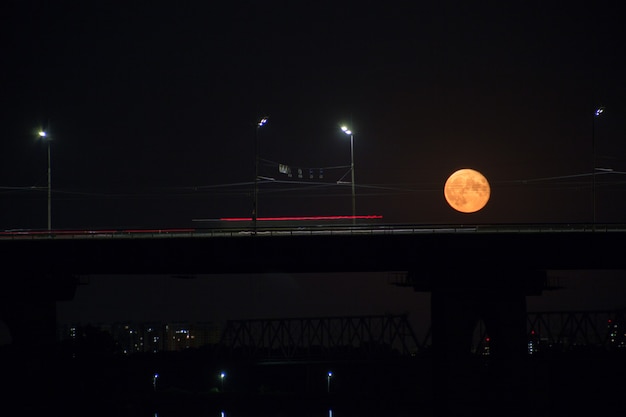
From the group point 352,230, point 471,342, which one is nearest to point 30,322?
point 352,230

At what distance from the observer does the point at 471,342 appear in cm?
8900

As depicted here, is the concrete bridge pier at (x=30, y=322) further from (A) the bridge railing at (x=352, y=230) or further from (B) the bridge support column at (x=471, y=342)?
(B) the bridge support column at (x=471, y=342)

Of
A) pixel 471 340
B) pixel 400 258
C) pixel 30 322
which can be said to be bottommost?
pixel 471 340

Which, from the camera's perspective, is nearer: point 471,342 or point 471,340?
point 471,342

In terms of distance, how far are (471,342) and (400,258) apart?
11048 millimetres

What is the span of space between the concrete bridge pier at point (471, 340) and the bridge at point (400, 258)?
99 millimetres

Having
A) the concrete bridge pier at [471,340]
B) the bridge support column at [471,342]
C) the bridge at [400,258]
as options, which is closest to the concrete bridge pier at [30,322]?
the bridge at [400,258]

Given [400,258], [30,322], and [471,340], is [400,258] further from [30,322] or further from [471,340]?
[30,322]

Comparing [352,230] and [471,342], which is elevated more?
[352,230]

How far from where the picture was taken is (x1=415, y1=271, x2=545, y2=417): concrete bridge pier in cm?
8669

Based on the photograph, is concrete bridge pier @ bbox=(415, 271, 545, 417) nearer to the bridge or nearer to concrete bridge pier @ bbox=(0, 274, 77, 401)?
the bridge

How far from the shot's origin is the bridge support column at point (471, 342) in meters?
86.6

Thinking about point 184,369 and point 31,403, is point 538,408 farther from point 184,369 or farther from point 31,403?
point 184,369

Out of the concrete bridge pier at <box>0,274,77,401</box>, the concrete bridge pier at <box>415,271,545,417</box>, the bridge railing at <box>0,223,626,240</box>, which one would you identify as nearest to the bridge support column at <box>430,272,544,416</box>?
the concrete bridge pier at <box>415,271,545,417</box>
